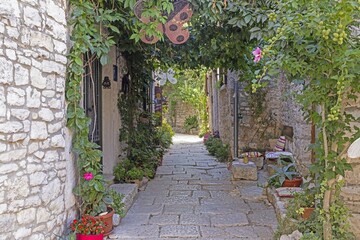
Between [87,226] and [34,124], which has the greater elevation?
[34,124]

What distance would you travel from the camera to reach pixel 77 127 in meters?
3.07

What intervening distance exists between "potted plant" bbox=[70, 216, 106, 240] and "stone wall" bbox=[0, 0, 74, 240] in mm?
114

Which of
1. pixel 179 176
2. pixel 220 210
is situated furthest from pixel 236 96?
pixel 220 210

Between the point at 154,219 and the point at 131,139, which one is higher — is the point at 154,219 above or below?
below

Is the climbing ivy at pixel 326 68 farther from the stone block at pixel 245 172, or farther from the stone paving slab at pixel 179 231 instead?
the stone block at pixel 245 172

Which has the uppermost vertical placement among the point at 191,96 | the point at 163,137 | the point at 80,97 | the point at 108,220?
the point at 191,96

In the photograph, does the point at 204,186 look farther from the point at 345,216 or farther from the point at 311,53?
the point at 311,53

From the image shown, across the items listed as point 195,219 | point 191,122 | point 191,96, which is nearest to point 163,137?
point 195,219

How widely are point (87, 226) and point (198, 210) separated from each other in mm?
1493

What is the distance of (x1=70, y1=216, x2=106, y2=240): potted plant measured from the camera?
294 cm

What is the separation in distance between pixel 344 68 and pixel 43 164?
2.26 metres

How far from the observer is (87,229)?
2967 mm

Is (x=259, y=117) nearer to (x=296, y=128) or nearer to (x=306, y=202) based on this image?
(x=296, y=128)

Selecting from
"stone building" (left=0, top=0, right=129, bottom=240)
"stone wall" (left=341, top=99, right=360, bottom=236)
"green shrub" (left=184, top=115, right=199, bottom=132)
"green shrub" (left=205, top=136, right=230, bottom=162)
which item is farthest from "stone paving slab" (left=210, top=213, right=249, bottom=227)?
"green shrub" (left=184, top=115, right=199, bottom=132)
